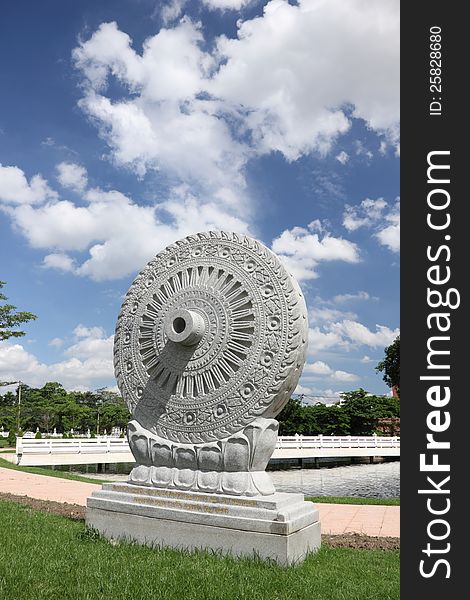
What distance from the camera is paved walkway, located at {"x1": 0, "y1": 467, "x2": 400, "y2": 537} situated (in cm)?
744

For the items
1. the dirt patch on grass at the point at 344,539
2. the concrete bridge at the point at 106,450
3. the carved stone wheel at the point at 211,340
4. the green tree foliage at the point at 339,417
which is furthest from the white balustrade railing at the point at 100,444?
the carved stone wheel at the point at 211,340

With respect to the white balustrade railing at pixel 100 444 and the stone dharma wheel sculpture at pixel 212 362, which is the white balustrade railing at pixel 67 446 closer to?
the white balustrade railing at pixel 100 444

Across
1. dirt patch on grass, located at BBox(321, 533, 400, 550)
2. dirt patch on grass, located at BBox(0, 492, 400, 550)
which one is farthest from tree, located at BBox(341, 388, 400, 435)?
dirt patch on grass, located at BBox(321, 533, 400, 550)

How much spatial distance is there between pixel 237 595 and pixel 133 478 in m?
2.38

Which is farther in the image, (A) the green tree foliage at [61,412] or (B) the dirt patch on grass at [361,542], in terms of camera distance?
(A) the green tree foliage at [61,412]

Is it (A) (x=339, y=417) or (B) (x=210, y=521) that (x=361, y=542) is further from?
(A) (x=339, y=417)

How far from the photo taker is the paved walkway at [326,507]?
7438mm

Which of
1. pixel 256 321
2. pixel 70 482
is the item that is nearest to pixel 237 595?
pixel 256 321

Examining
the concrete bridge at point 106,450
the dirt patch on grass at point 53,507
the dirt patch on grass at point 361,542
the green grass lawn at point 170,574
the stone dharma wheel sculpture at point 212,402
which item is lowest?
the concrete bridge at point 106,450

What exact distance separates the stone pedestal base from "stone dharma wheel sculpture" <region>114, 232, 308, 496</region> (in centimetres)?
16

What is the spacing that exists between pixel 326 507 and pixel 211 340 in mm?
4988

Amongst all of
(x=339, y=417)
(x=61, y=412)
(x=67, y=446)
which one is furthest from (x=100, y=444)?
(x=61, y=412)

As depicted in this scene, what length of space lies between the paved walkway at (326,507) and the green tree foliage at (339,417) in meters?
17.9

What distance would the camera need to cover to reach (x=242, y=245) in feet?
19.6
